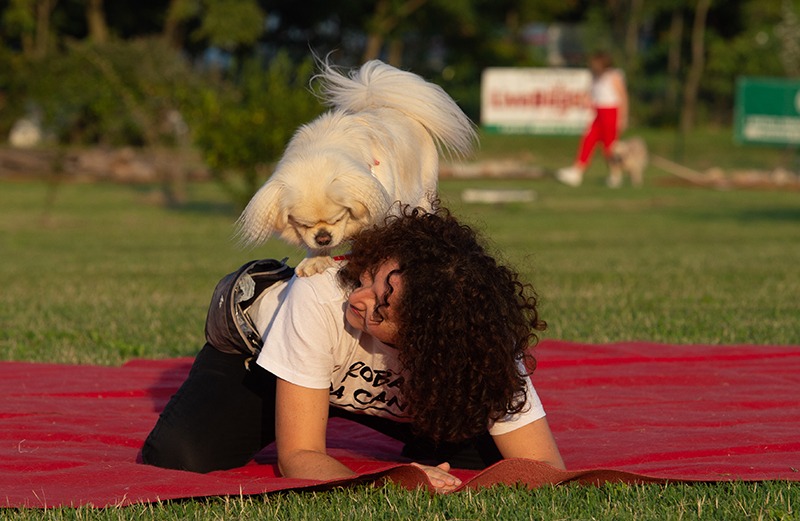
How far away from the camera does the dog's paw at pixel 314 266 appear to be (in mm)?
4105

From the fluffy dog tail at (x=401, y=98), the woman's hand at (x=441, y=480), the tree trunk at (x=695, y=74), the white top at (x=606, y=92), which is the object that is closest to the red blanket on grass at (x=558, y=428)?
the woman's hand at (x=441, y=480)

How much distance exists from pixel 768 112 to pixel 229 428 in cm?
2283

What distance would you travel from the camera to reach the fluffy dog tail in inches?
207

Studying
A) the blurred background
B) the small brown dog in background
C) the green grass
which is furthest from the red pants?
the blurred background

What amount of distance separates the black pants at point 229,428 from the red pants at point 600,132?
1660cm

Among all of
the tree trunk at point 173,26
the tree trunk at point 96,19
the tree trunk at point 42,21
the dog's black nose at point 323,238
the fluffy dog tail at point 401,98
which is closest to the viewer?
the dog's black nose at point 323,238

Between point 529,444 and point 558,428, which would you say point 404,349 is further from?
point 558,428

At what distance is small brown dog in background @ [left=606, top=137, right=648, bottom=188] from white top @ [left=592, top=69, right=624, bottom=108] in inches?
81.6

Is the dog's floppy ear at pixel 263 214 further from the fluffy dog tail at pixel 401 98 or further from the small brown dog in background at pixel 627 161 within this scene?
the small brown dog in background at pixel 627 161

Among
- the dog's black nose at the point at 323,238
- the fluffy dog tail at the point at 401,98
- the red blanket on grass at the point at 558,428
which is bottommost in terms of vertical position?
the red blanket on grass at the point at 558,428

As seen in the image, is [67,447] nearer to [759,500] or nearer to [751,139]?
[759,500]

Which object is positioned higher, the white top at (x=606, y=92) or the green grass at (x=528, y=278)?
the white top at (x=606, y=92)

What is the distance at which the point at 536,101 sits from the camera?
87.5 feet

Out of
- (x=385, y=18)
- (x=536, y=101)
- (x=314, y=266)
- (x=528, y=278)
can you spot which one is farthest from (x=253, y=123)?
(x=385, y=18)
